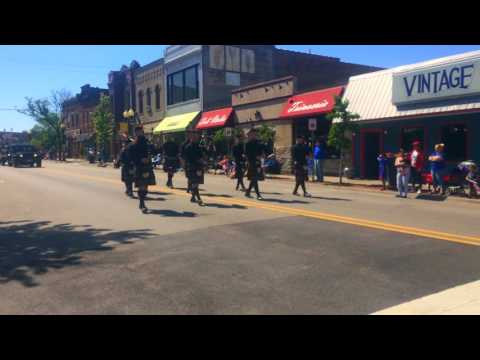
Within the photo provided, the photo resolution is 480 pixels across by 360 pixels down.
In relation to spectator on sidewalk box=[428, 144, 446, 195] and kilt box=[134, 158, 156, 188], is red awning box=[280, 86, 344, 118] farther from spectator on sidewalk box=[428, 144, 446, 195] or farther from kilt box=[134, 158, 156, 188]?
kilt box=[134, 158, 156, 188]

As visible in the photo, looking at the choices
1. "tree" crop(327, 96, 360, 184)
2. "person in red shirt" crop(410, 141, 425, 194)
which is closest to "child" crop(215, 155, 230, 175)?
"tree" crop(327, 96, 360, 184)

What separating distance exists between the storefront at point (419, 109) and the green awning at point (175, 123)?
16345mm

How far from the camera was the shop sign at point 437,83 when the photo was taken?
15.9 m

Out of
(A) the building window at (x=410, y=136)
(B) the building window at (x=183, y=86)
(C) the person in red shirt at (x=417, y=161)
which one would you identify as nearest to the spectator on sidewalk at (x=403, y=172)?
(C) the person in red shirt at (x=417, y=161)

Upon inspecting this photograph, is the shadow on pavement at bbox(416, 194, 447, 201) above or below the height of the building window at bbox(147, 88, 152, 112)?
below

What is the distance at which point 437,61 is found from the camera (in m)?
17.3

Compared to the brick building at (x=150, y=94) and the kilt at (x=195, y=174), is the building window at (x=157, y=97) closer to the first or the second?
the brick building at (x=150, y=94)

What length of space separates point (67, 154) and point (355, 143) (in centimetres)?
5990

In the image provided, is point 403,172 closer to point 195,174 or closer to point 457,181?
point 457,181

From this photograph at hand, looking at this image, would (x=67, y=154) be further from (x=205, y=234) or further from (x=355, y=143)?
(x=205, y=234)

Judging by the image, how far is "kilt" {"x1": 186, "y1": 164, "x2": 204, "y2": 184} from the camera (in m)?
11.4

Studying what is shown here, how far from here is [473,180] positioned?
1328 cm

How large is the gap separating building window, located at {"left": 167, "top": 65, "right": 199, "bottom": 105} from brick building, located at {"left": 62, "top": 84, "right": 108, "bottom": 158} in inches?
853
